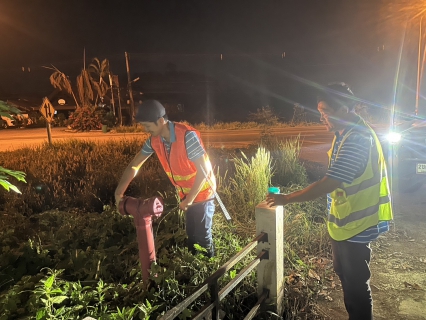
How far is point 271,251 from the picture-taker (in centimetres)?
254

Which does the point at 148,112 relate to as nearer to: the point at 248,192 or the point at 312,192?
the point at 312,192

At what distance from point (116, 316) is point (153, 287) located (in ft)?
1.65

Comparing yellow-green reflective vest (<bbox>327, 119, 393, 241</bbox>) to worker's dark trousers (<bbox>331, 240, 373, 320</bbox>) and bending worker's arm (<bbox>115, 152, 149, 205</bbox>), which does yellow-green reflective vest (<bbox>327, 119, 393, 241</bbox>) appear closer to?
worker's dark trousers (<bbox>331, 240, 373, 320</bbox>)

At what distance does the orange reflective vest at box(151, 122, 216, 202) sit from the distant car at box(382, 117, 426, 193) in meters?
4.86

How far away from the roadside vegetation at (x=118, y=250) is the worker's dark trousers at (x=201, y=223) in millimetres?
138

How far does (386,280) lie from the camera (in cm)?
341

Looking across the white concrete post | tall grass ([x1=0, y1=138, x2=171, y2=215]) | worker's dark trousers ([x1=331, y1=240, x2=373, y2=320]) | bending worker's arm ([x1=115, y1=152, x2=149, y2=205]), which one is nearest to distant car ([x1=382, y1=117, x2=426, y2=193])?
tall grass ([x1=0, y1=138, x2=171, y2=215])

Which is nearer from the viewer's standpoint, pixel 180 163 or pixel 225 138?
pixel 180 163

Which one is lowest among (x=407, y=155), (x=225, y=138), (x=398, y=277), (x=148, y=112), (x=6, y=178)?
(x=398, y=277)

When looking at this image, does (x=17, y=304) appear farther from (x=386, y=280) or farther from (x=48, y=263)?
(x=386, y=280)

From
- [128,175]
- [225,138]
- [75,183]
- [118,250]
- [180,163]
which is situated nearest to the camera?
[180,163]

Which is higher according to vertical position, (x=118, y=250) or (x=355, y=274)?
(x=355, y=274)

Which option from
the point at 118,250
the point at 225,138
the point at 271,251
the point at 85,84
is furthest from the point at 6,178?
the point at 85,84

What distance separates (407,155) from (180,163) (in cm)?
521
